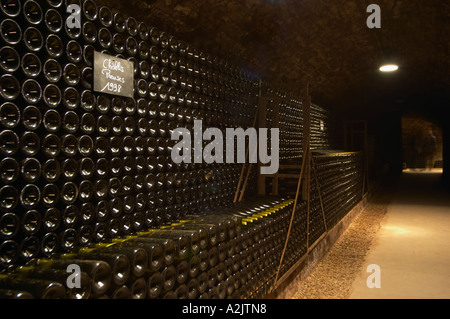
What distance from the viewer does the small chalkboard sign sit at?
2.36 m

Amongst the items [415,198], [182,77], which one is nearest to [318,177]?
[182,77]

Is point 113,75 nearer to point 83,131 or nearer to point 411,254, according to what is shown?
point 83,131

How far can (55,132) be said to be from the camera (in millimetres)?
2055

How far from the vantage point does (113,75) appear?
2.47m

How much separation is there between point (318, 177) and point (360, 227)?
2529mm

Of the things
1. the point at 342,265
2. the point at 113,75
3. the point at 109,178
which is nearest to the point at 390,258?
the point at 342,265

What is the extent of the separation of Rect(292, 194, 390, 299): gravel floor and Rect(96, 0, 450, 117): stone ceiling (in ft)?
10.4

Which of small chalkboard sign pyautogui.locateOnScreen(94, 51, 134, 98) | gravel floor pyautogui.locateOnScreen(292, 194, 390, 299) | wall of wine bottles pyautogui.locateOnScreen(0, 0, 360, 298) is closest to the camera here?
wall of wine bottles pyautogui.locateOnScreen(0, 0, 360, 298)

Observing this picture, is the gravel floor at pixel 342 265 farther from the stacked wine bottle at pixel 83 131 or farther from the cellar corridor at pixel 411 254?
the stacked wine bottle at pixel 83 131

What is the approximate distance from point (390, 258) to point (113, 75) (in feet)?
14.3

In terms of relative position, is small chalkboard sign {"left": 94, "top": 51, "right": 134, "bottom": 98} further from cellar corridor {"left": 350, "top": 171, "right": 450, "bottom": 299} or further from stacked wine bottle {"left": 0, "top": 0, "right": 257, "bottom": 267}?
cellar corridor {"left": 350, "top": 171, "right": 450, "bottom": 299}

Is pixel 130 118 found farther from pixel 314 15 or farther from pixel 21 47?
pixel 314 15

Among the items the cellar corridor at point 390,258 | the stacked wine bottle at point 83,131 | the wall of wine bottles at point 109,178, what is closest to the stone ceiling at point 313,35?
the wall of wine bottles at point 109,178

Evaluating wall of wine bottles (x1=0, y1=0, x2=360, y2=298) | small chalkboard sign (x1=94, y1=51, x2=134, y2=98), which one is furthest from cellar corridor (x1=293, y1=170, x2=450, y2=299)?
small chalkboard sign (x1=94, y1=51, x2=134, y2=98)
